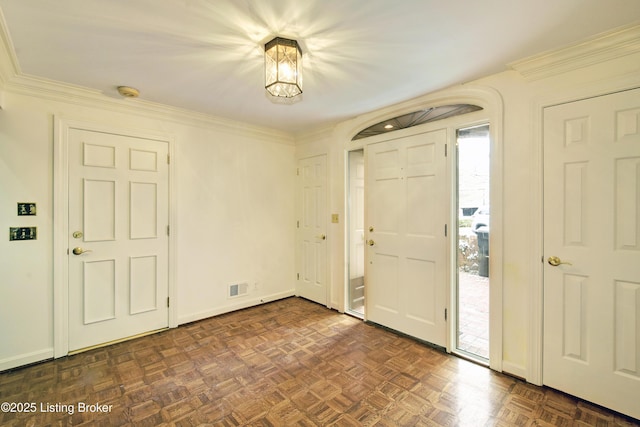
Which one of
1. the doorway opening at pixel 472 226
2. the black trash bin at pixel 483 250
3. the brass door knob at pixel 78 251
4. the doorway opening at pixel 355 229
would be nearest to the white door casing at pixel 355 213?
the doorway opening at pixel 355 229

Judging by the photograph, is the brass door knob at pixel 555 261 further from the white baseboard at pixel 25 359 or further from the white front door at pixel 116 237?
the white baseboard at pixel 25 359

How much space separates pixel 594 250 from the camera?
6.33 feet

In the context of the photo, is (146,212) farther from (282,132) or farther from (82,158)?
(282,132)

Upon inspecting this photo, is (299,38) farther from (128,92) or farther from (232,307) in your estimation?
(232,307)

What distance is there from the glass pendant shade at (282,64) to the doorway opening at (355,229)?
1.88m

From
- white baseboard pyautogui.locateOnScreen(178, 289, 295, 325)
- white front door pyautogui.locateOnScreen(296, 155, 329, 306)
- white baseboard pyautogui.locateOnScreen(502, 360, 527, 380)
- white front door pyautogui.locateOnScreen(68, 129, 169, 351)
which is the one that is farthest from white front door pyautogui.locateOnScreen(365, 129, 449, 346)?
white front door pyautogui.locateOnScreen(68, 129, 169, 351)

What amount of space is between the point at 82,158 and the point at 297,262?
2794mm

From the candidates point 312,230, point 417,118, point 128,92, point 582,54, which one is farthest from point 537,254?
point 128,92

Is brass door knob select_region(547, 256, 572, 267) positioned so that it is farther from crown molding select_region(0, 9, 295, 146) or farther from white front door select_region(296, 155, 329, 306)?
crown molding select_region(0, 9, 295, 146)

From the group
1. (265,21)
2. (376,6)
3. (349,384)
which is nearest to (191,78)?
(265,21)

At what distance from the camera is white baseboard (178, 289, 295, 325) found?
10.8 ft

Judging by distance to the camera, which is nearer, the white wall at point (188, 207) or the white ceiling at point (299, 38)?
the white ceiling at point (299, 38)

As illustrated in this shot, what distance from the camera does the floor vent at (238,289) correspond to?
12.1 feet

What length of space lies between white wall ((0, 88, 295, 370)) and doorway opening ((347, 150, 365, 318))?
1015 mm
